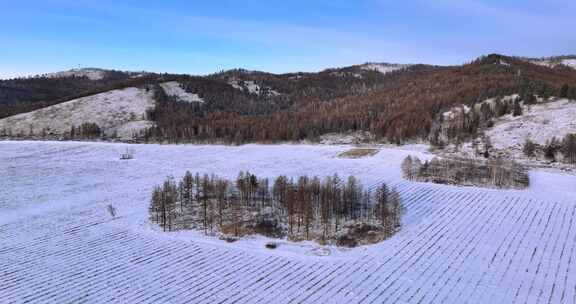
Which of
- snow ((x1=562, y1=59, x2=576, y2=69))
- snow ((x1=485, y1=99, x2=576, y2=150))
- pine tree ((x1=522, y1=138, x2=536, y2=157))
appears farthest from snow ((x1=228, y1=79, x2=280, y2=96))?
snow ((x1=562, y1=59, x2=576, y2=69))

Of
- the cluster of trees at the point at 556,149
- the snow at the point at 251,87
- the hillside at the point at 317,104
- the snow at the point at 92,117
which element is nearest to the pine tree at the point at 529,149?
the cluster of trees at the point at 556,149

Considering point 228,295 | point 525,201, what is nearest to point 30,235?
→ point 228,295

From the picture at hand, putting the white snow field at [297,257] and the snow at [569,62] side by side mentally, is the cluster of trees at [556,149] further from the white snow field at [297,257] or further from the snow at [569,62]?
the snow at [569,62]

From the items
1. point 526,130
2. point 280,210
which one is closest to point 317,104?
point 526,130

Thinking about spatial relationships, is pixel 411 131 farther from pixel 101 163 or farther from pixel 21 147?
pixel 21 147

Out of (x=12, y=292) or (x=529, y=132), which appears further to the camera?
(x=529, y=132)

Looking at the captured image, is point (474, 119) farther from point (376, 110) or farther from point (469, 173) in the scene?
point (376, 110)

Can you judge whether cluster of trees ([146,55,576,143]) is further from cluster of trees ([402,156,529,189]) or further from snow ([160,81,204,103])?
cluster of trees ([402,156,529,189])
